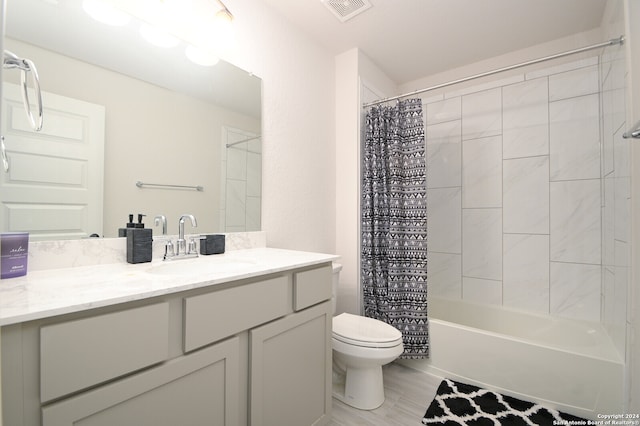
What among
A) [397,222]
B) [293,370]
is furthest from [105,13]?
[397,222]

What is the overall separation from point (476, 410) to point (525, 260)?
50.6 inches

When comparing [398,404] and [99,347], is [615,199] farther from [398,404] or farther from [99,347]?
[99,347]

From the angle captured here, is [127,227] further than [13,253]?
Yes

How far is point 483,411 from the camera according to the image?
1595mm

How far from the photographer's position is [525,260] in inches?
91.1

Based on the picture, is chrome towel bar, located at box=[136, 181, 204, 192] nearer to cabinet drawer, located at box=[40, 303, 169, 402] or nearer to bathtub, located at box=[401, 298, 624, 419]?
cabinet drawer, located at box=[40, 303, 169, 402]

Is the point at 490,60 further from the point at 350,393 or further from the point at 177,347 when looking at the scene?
the point at 177,347

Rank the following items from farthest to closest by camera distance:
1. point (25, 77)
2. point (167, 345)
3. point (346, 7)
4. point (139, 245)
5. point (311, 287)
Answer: point (346, 7) < point (311, 287) < point (139, 245) < point (25, 77) < point (167, 345)

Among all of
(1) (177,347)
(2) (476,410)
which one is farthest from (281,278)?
(2) (476,410)

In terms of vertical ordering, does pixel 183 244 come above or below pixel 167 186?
below

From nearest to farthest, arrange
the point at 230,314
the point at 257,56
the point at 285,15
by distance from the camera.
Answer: the point at 230,314
the point at 257,56
the point at 285,15

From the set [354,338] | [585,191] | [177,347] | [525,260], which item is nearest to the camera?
[177,347]

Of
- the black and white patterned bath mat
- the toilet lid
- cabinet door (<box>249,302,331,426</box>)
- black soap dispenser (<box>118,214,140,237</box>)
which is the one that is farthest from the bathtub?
black soap dispenser (<box>118,214,140,237</box>)

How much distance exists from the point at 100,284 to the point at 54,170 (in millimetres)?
554
